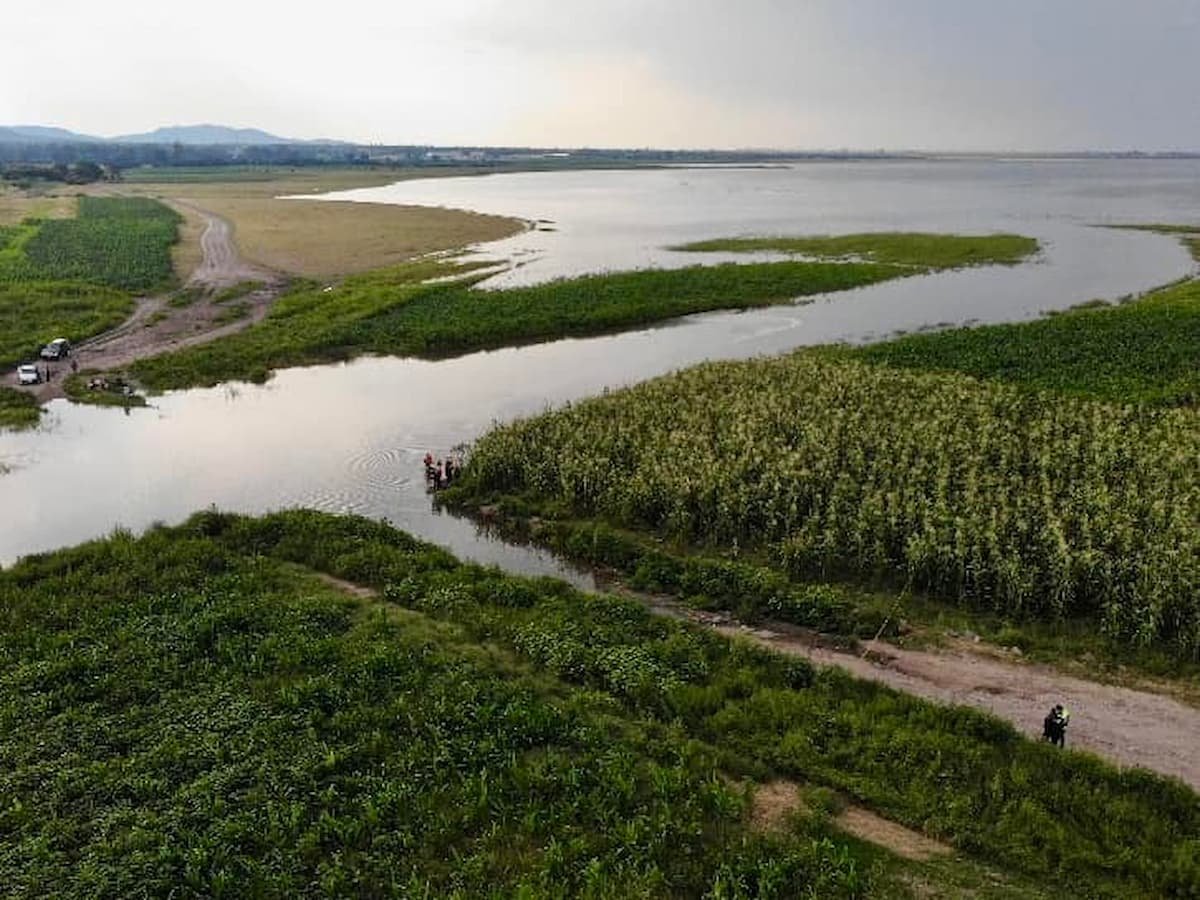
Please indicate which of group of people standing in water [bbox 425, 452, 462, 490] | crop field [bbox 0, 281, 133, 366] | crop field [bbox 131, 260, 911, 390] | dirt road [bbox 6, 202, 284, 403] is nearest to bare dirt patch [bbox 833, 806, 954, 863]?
group of people standing in water [bbox 425, 452, 462, 490]

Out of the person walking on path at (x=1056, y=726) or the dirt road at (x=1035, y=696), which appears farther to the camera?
the dirt road at (x=1035, y=696)

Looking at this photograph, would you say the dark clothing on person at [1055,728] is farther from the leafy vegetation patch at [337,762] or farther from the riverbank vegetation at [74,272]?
the riverbank vegetation at [74,272]

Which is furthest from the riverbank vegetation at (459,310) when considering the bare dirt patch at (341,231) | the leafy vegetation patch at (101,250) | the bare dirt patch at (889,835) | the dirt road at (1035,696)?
the bare dirt patch at (889,835)

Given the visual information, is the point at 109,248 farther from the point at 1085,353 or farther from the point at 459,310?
the point at 1085,353

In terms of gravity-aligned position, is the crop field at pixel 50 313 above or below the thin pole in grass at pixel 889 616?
above

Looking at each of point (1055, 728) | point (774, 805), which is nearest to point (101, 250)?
point (774, 805)

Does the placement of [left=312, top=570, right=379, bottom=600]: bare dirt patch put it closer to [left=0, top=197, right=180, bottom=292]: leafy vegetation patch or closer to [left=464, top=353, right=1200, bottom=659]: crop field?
[left=464, top=353, right=1200, bottom=659]: crop field
